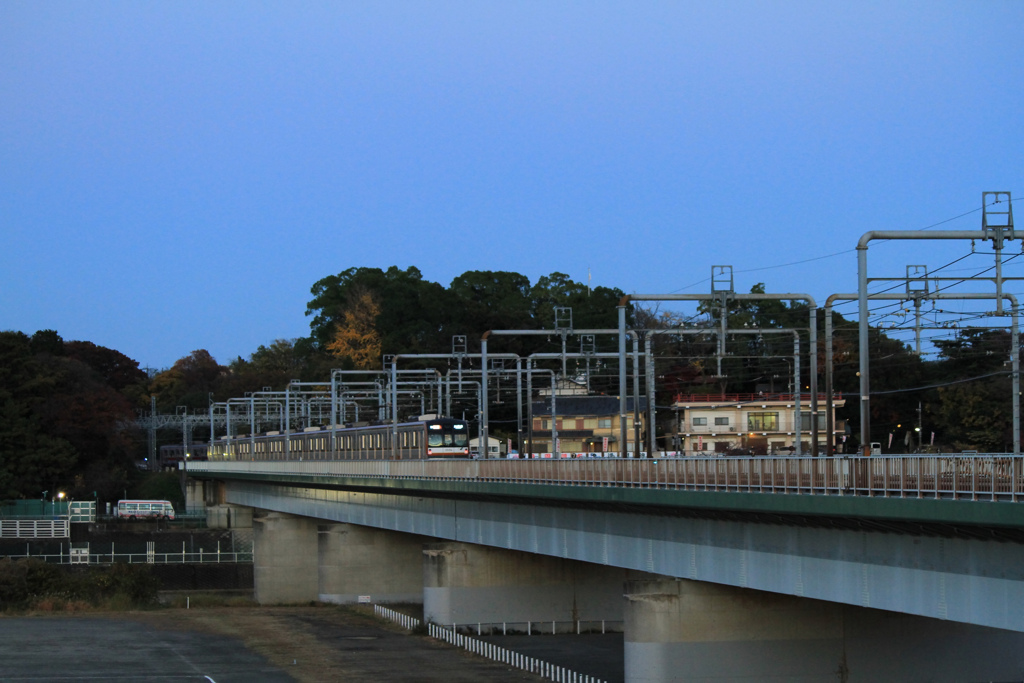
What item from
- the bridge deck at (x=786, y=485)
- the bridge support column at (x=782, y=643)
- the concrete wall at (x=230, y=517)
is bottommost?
the concrete wall at (x=230, y=517)

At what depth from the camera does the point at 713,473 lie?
3008cm

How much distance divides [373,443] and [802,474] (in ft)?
159

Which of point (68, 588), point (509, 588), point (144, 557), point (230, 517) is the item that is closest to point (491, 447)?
point (68, 588)

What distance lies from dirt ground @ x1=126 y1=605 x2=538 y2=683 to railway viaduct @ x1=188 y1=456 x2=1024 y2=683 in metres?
3.76

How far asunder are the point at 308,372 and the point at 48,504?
51.6m

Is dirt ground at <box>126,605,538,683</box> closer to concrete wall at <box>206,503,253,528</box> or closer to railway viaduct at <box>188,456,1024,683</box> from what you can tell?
railway viaduct at <box>188,456,1024,683</box>

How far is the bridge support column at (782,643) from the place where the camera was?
32375 mm

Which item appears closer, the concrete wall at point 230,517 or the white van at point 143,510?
the white van at point 143,510

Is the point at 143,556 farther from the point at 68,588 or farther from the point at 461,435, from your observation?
the point at 461,435

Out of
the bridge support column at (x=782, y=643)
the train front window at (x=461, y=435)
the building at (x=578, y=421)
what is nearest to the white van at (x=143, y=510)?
the building at (x=578, y=421)

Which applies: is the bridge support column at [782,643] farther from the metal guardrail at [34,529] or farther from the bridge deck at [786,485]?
the metal guardrail at [34,529]

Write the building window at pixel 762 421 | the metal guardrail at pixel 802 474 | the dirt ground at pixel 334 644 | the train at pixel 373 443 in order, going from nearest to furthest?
the metal guardrail at pixel 802 474
the dirt ground at pixel 334 644
the train at pixel 373 443
the building window at pixel 762 421

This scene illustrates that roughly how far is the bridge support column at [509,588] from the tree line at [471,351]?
8628 millimetres

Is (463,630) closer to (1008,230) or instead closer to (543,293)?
(1008,230)
